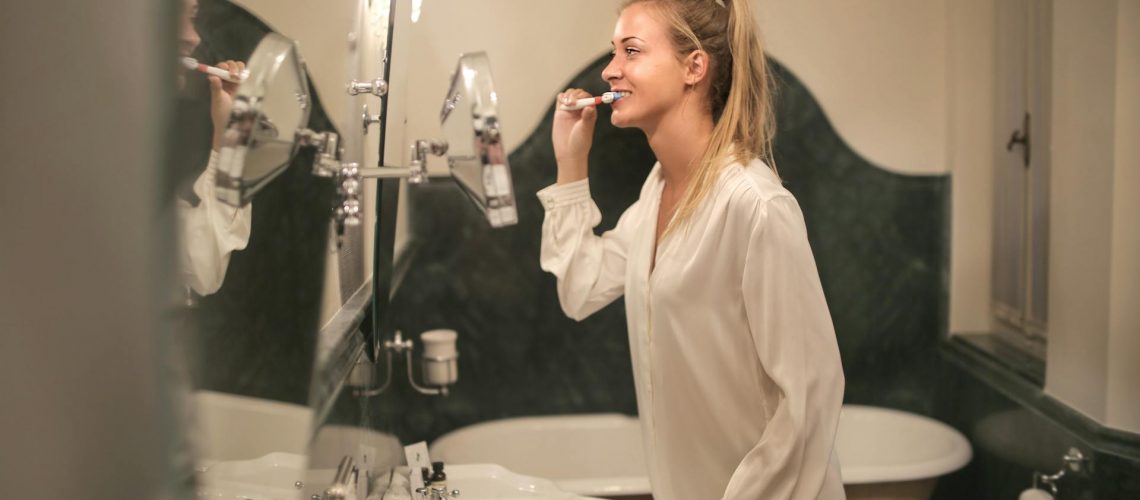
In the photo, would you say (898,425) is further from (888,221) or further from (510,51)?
(510,51)

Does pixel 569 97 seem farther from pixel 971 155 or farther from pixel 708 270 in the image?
pixel 971 155

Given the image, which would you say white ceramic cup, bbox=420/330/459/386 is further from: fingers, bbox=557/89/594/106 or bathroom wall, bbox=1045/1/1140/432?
bathroom wall, bbox=1045/1/1140/432

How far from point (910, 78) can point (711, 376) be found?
172 cm

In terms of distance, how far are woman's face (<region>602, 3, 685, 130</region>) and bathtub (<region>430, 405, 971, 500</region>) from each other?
1304 millimetres

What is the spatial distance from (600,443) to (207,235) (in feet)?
7.89

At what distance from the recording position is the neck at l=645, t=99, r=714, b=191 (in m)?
1.69

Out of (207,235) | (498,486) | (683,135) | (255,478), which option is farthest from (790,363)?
(207,235)

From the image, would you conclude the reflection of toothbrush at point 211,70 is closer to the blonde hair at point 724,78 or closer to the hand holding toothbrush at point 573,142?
the blonde hair at point 724,78

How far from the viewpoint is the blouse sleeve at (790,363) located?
1358 millimetres

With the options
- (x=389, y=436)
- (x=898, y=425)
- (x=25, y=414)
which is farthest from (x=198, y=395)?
(x=898, y=425)

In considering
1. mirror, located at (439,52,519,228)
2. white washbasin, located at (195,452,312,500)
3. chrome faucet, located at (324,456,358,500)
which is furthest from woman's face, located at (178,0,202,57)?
chrome faucet, located at (324,456,358,500)

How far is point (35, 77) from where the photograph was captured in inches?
16.7

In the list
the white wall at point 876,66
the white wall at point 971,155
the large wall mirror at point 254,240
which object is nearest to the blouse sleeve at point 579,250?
the large wall mirror at point 254,240

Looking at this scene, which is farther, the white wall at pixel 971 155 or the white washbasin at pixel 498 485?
the white wall at pixel 971 155
